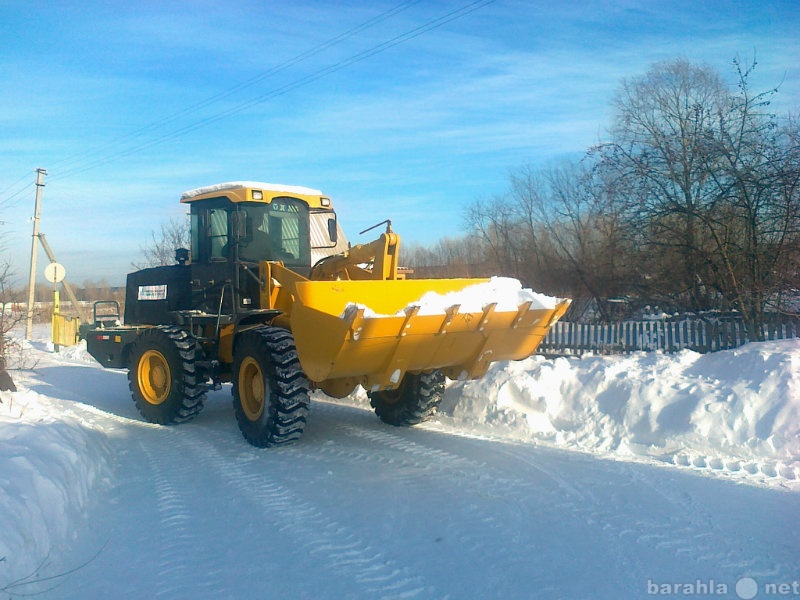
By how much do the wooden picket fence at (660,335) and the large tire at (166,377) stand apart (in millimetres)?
8696

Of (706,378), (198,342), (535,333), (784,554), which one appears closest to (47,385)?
(198,342)

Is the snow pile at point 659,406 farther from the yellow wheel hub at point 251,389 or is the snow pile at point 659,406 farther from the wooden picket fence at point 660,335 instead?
the wooden picket fence at point 660,335

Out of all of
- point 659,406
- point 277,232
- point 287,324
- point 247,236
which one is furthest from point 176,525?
point 659,406

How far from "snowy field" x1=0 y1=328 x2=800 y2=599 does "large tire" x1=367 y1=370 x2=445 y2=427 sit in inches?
8.7

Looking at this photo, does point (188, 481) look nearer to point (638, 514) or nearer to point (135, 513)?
point (135, 513)

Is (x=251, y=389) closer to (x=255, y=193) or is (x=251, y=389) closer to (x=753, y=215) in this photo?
(x=255, y=193)

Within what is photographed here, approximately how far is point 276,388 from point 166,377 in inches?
114

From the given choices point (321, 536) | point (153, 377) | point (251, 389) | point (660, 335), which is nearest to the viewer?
point (321, 536)

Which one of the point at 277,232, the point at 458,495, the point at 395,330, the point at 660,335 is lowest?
the point at 458,495

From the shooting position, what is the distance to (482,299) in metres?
7.49

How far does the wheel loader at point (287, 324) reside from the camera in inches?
276

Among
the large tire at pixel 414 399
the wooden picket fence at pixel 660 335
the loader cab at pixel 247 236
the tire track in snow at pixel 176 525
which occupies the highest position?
the loader cab at pixel 247 236

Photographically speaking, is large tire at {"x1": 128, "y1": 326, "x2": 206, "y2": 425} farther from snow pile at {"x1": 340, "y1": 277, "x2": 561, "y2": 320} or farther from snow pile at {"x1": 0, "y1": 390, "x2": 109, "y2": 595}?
snow pile at {"x1": 340, "y1": 277, "x2": 561, "y2": 320}

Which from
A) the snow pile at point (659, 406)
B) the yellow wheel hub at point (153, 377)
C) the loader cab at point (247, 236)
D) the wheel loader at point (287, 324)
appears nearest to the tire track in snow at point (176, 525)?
the wheel loader at point (287, 324)
